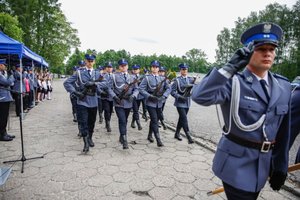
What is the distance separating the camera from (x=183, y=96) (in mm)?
6324

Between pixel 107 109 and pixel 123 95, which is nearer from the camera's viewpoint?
pixel 123 95

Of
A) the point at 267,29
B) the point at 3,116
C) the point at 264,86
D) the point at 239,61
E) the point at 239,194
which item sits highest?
the point at 267,29

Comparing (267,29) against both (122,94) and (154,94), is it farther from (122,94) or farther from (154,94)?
(154,94)

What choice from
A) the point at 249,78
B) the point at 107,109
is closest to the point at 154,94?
the point at 107,109

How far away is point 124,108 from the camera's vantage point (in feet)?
19.2

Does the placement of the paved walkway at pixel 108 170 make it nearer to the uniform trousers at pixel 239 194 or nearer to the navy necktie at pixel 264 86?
the uniform trousers at pixel 239 194

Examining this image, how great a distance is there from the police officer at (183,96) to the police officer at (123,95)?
3.96 ft

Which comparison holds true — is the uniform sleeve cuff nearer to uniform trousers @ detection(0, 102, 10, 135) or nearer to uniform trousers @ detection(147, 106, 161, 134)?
uniform trousers @ detection(147, 106, 161, 134)

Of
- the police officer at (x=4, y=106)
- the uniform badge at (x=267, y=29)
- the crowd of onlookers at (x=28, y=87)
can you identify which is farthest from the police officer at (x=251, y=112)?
the police officer at (x=4, y=106)

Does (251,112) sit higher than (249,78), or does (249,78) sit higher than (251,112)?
(249,78)

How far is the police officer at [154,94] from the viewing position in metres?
5.90

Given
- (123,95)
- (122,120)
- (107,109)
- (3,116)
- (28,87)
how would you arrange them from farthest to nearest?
(28,87)
(107,109)
(3,116)
(123,95)
(122,120)

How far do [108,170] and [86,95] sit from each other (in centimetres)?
185

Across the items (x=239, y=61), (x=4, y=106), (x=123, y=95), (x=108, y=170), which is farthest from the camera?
(x=4, y=106)
